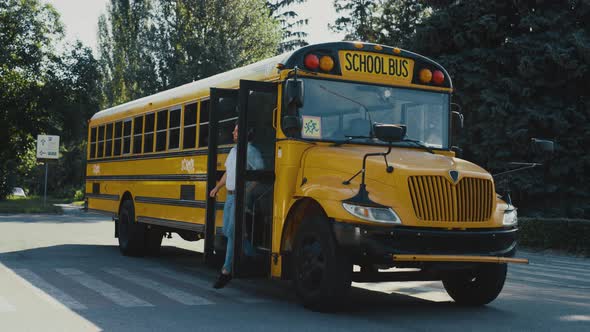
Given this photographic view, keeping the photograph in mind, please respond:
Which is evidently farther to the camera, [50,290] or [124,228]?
[124,228]

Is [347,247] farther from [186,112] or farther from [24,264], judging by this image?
[24,264]

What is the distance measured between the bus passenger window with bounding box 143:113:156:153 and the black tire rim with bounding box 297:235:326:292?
5.38 metres

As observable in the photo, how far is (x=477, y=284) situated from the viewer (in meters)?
8.27

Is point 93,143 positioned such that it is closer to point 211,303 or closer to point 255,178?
point 255,178

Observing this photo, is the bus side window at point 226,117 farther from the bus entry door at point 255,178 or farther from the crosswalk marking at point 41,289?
the crosswalk marking at point 41,289

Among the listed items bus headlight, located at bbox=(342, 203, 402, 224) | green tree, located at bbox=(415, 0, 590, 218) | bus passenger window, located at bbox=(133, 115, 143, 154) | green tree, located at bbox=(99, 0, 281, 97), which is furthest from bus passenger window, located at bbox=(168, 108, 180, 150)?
green tree, located at bbox=(99, 0, 281, 97)

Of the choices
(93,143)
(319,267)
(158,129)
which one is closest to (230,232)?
(319,267)

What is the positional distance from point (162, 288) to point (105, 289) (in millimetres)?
658

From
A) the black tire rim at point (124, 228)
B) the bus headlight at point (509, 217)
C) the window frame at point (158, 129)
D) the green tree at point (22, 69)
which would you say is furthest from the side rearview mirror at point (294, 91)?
the green tree at point (22, 69)

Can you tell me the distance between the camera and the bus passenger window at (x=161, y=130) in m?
11.9

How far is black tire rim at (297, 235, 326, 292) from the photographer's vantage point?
24.1ft

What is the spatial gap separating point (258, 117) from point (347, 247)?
2167 millimetres

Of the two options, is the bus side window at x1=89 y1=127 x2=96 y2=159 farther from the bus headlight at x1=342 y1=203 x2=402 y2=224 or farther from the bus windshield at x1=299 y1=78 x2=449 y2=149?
the bus headlight at x1=342 y1=203 x2=402 y2=224

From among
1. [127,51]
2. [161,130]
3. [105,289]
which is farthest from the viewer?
[127,51]
